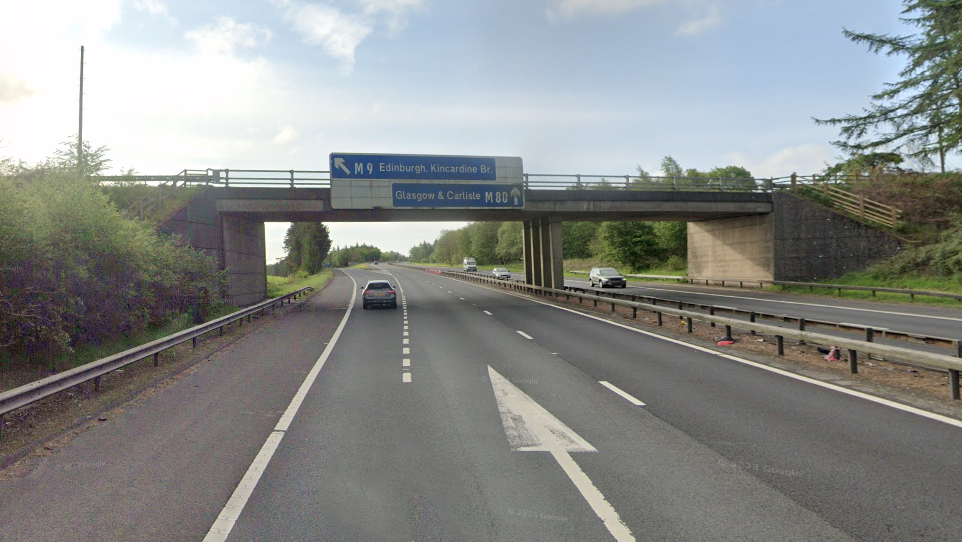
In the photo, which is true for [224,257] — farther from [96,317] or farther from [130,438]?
[130,438]

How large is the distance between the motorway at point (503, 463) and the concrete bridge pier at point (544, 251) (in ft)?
76.3

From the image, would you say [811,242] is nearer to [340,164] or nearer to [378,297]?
[378,297]

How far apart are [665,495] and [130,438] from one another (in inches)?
247

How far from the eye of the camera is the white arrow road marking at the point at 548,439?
14.6 ft

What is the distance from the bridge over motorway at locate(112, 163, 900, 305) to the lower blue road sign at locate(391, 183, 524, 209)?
25cm

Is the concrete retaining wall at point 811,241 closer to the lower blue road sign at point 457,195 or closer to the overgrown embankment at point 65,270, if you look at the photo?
the lower blue road sign at point 457,195

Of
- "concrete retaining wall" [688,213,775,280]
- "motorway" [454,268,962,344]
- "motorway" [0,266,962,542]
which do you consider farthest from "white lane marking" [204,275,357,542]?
"concrete retaining wall" [688,213,775,280]

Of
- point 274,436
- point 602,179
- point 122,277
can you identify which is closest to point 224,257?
point 122,277

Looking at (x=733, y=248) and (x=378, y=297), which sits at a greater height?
(x=733, y=248)

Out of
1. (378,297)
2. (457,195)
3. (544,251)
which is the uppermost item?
(457,195)

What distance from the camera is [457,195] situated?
28.0m

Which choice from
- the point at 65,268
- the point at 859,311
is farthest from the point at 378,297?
the point at 859,311

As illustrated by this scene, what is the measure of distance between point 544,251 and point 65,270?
26.5m

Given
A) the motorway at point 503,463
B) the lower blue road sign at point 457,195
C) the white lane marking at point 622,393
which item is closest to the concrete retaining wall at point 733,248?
the lower blue road sign at point 457,195
